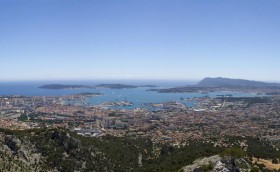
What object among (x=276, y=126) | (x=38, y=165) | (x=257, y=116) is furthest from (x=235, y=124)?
(x=38, y=165)

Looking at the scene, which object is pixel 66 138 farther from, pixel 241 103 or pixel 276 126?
pixel 241 103

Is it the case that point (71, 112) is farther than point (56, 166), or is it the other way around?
point (71, 112)

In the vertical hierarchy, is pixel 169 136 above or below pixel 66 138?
below

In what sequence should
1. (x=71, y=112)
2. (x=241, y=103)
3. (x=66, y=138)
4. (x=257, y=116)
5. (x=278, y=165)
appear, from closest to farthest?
(x=278, y=165) < (x=66, y=138) < (x=257, y=116) < (x=71, y=112) < (x=241, y=103)

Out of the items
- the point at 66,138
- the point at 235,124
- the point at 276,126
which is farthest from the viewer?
the point at 235,124

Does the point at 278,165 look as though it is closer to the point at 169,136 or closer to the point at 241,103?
the point at 169,136

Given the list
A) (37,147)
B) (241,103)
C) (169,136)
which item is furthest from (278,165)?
(241,103)

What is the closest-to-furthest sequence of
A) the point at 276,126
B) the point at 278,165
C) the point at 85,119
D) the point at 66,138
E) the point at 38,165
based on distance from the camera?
the point at 38,165, the point at 278,165, the point at 66,138, the point at 276,126, the point at 85,119

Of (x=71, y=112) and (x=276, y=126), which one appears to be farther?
(x=71, y=112)

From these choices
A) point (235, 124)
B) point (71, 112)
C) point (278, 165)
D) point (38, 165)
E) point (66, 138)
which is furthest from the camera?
point (71, 112)

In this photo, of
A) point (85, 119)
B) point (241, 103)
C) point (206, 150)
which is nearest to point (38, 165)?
point (206, 150)
